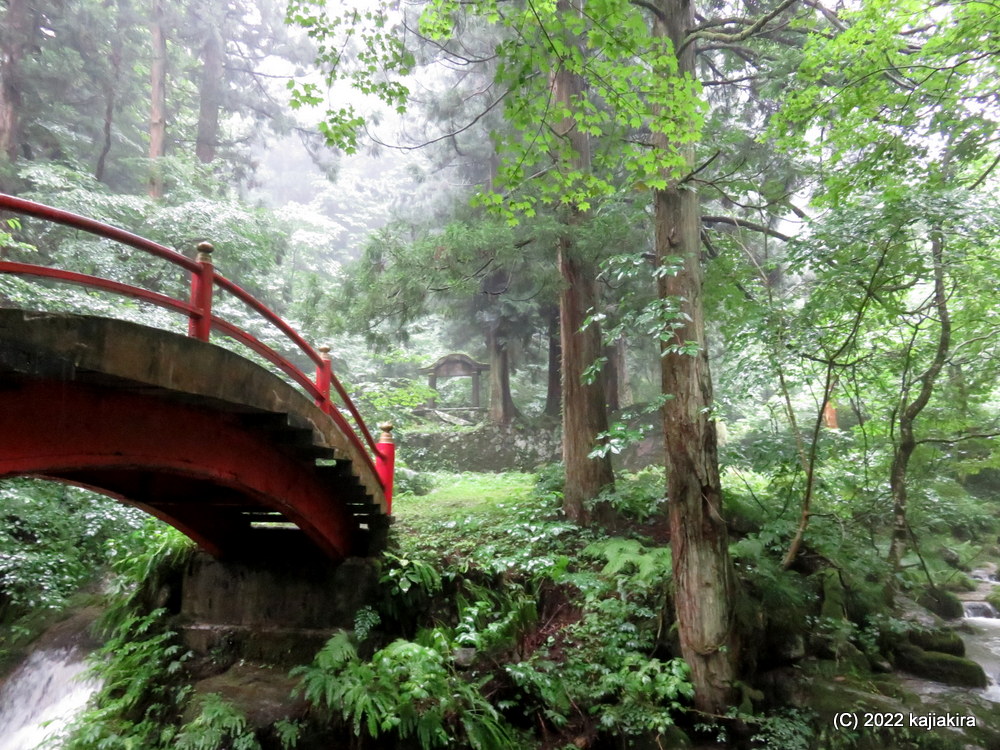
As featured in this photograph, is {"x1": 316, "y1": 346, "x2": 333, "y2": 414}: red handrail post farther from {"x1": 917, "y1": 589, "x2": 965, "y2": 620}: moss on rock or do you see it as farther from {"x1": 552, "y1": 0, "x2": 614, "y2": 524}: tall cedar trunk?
{"x1": 917, "y1": 589, "x2": 965, "y2": 620}: moss on rock

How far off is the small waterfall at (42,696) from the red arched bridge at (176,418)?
209 cm

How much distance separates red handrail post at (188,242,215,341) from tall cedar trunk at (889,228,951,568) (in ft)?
26.2

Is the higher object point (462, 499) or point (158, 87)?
point (158, 87)

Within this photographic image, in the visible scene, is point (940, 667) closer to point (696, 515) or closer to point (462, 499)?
point (696, 515)

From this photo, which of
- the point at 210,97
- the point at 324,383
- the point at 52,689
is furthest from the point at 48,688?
the point at 210,97

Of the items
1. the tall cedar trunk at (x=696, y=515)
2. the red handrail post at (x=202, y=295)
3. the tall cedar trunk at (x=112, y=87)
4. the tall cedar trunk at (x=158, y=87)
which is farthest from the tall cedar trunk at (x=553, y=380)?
the red handrail post at (x=202, y=295)

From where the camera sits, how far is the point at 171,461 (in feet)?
14.4

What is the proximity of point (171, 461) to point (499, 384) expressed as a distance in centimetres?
1306

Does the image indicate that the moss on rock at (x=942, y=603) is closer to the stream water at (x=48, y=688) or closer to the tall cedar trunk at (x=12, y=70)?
the stream water at (x=48, y=688)

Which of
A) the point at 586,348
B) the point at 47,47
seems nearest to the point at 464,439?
the point at 586,348

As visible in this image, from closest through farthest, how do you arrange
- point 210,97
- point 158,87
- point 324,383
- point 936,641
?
point 324,383 < point 936,641 < point 158,87 < point 210,97

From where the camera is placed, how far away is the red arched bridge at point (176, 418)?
10.6ft

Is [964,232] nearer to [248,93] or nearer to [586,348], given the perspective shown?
[586,348]

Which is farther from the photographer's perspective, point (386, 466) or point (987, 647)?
point (987, 647)
